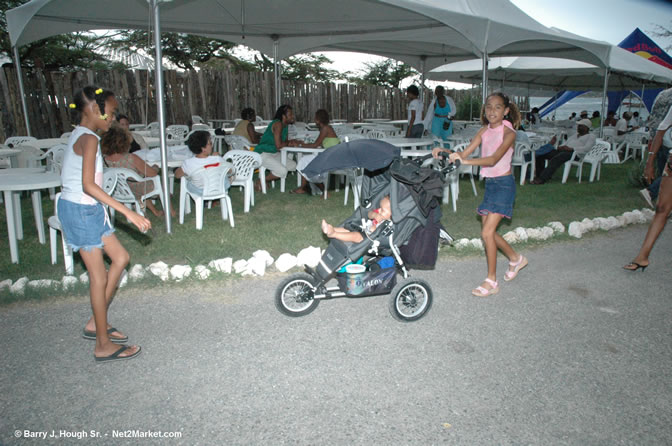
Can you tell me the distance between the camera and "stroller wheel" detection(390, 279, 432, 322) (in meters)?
3.84

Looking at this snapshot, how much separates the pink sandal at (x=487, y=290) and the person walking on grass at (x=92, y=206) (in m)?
2.96

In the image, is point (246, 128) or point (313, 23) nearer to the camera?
point (246, 128)

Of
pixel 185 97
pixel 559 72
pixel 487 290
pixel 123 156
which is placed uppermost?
pixel 559 72

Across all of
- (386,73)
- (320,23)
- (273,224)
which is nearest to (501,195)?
(273,224)

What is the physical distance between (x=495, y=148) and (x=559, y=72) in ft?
54.8

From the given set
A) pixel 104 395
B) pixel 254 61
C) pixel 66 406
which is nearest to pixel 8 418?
pixel 66 406

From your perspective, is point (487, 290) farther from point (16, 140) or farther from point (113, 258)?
point (16, 140)

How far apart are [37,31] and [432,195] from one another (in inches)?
360

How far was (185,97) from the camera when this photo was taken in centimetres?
1576

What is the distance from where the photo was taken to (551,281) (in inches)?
192

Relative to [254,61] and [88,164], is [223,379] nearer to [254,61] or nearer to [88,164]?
[88,164]

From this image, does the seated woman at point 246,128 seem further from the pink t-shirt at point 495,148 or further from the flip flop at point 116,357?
the flip flop at point 116,357

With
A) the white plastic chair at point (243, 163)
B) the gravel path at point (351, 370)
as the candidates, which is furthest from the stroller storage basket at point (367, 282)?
the white plastic chair at point (243, 163)

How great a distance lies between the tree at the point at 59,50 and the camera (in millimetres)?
19195
